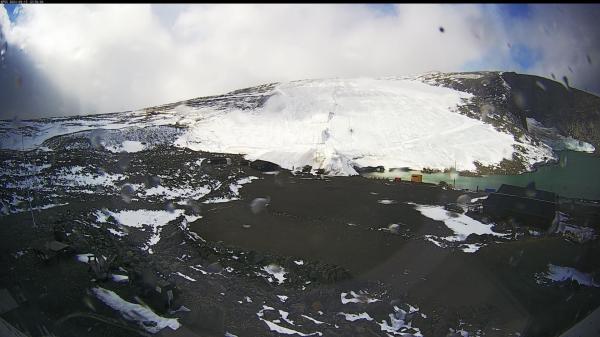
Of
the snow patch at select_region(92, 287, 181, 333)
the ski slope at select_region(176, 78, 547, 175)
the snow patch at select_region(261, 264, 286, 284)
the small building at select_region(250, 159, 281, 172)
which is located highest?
the ski slope at select_region(176, 78, 547, 175)

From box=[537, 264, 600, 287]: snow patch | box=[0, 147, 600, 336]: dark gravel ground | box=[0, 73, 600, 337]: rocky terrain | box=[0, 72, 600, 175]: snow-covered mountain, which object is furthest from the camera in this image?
box=[0, 72, 600, 175]: snow-covered mountain

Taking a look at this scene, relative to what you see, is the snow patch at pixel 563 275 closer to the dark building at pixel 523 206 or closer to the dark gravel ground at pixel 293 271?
the dark gravel ground at pixel 293 271

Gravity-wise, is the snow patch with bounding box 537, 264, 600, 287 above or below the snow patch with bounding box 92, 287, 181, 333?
below

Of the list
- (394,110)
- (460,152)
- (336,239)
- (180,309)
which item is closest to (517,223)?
(336,239)

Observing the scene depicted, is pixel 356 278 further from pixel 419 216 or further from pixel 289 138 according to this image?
pixel 289 138

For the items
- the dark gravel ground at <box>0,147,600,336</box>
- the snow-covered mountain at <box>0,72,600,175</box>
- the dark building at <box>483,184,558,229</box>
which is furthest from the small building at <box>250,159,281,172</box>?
the dark building at <box>483,184,558,229</box>

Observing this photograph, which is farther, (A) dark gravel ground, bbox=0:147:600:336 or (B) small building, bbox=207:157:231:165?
(B) small building, bbox=207:157:231:165

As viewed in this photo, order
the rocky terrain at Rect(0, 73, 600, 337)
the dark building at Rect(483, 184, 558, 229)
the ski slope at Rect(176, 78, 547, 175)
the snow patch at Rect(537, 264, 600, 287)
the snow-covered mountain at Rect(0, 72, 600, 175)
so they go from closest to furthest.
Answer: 1. the rocky terrain at Rect(0, 73, 600, 337)
2. the snow patch at Rect(537, 264, 600, 287)
3. the dark building at Rect(483, 184, 558, 229)
4. the snow-covered mountain at Rect(0, 72, 600, 175)
5. the ski slope at Rect(176, 78, 547, 175)

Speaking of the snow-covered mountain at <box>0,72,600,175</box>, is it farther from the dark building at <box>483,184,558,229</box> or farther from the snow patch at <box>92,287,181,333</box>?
the snow patch at <box>92,287,181,333</box>
